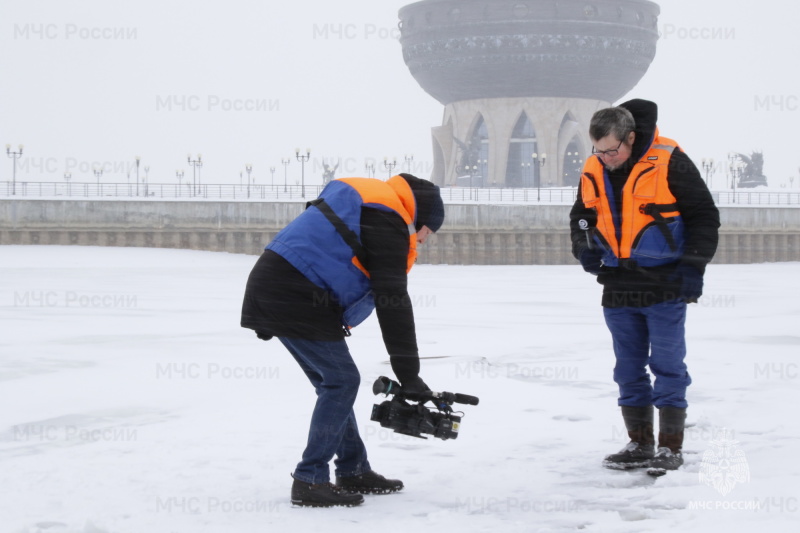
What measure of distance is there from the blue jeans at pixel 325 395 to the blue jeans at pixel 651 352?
62.9 inches

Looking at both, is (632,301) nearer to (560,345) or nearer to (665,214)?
(665,214)

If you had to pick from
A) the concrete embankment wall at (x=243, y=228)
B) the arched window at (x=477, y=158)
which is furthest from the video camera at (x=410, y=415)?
the arched window at (x=477, y=158)

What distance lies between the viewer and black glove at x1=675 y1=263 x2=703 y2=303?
4941 mm

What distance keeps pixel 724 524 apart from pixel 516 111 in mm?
87744

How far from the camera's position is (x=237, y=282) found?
79.3 ft

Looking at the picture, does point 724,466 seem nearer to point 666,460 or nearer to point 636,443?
point 666,460

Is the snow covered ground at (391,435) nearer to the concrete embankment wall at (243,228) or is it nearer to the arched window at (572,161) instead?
the concrete embankment wall at (243,228)

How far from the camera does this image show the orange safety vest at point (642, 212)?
4.97m

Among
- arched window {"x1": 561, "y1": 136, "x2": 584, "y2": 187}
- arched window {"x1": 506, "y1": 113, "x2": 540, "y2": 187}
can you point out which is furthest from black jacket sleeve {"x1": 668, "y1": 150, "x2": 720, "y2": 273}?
arched window {"x1": 561, "y1": 136, "x2": 584, "y2": 187}

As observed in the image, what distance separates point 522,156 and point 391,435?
3402 inches

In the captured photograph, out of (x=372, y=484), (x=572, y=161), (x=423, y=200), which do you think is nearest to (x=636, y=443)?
(x=372, y=484)

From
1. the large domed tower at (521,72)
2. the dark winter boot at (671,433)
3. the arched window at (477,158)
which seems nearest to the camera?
the dark winter boot at (671,433)

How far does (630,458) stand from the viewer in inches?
205

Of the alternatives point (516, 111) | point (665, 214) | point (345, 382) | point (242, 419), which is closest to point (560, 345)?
A: point (242, 419)
